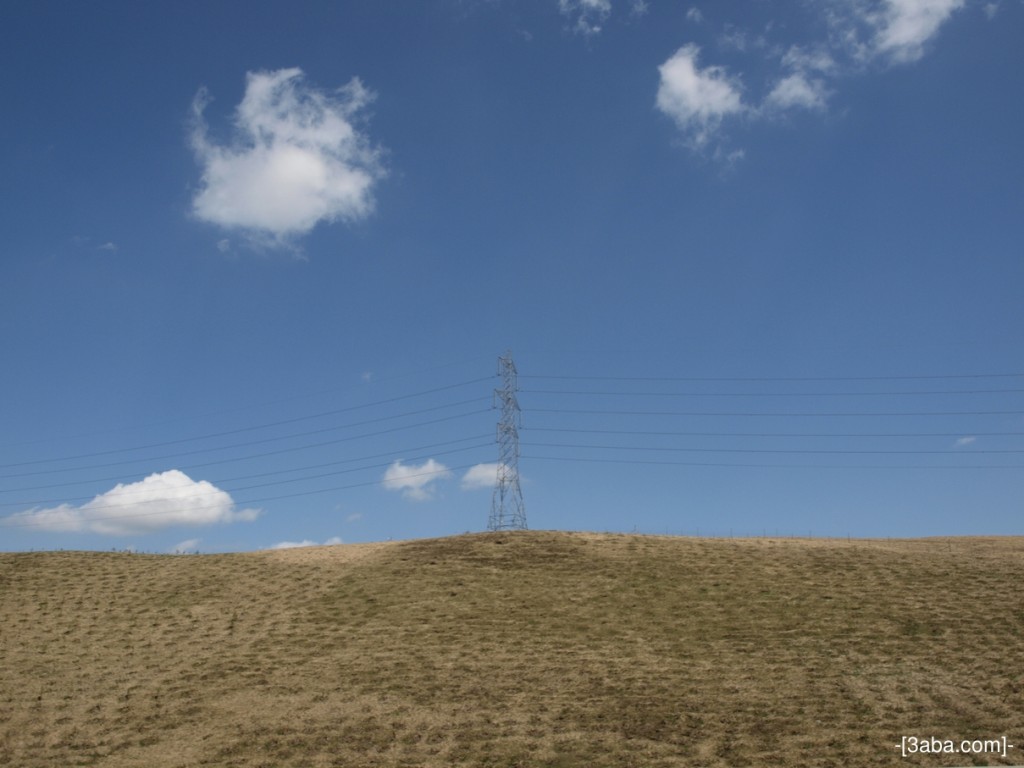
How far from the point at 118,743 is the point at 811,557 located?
3690cm

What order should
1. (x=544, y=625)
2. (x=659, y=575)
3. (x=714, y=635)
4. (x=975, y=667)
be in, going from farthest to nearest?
(x=659, y=575) → (x=544, y=625) → (x=714, y=635) → (x=975, y=667)

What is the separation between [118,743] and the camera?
26.7 meters

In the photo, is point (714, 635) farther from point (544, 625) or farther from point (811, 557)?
point (811, 557)

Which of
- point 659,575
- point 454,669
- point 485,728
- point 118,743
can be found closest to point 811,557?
point 659,575

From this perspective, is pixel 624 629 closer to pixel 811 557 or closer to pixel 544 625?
pixel 544 625

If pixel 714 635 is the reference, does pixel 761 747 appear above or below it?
below

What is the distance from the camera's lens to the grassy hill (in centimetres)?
2495

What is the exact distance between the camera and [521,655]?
3344cm

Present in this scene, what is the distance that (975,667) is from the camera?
29.0 m

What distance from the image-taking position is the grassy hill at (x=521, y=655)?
24953 mm

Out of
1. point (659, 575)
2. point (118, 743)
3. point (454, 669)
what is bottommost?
point (118, 743)

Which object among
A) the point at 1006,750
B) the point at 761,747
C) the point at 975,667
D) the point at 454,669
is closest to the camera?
the point at 1006,750

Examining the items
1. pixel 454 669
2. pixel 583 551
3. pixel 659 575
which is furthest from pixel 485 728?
pixel 583 551

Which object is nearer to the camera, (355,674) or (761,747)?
(761,747)
